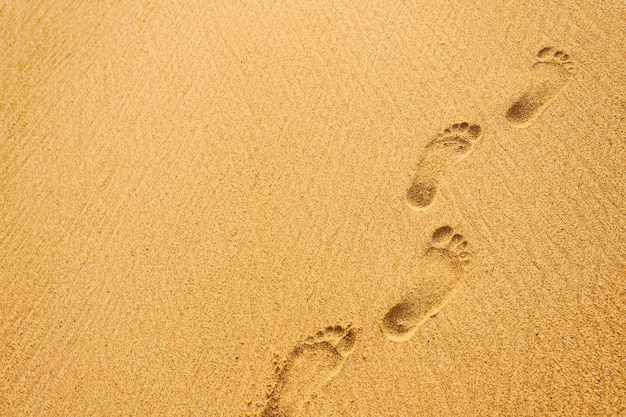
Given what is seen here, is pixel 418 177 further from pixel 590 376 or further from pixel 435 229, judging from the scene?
pixel 590 376

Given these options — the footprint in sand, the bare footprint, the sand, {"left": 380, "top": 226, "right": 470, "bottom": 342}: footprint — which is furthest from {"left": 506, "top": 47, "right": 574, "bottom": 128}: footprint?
the footprint in sand

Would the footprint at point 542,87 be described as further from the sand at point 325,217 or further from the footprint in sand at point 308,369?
the footprint in sand at point 308,369

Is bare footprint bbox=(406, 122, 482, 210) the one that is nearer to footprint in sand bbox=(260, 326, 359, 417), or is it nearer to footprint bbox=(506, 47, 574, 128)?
footprint bbox=(506, 47, 574, 128)

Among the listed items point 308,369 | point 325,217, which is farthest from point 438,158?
point 308,369

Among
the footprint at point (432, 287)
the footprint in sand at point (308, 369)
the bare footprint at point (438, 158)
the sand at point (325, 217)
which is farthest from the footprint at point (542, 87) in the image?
the footprint in sand at point (308, 369)

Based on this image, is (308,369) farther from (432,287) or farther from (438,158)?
(438,158)

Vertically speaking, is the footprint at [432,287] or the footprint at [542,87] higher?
the footprint at [542,87]
